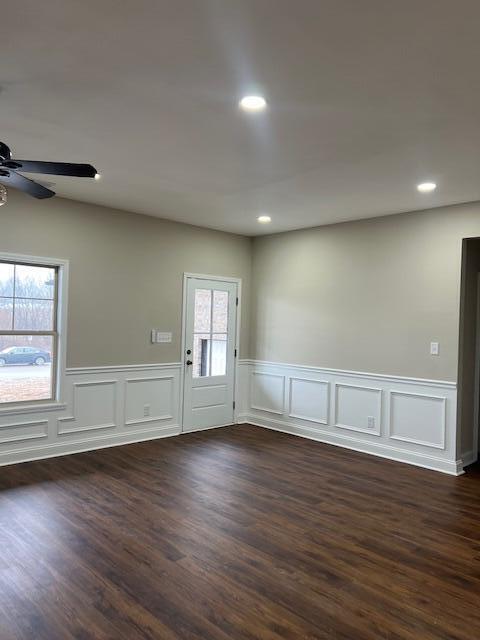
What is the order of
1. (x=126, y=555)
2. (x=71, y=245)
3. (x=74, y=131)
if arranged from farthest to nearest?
(x=71, y=245), (x=74, y=131), (x=126, y=555)

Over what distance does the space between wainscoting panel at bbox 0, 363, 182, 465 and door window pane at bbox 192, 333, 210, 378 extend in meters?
0.30

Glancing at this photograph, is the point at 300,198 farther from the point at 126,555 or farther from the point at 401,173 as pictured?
the point at 126,555

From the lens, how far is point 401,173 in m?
3.77

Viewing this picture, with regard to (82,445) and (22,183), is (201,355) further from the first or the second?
(22,183)

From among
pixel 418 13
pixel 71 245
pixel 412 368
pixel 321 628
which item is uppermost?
pixel 418 13

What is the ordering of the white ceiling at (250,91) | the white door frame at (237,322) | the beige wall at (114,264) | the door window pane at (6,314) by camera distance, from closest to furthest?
1. the white ceiling at (250,91)
2. the door window pane at (6,314)
3. the beige wall at (114,264)
4. the white door frame at (237,322)

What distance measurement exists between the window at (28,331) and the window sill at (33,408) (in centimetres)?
7

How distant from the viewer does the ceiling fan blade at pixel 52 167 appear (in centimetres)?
257

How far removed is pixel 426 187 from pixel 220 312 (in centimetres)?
317

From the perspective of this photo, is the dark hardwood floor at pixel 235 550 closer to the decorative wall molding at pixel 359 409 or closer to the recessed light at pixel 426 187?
the decorative wall molding at pixel 359 409

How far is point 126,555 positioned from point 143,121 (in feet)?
8.70

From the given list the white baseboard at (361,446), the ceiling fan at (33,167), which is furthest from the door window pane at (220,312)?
the ceiling fan at (33,167)

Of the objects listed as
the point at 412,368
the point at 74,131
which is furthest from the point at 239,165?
the point at 412,368

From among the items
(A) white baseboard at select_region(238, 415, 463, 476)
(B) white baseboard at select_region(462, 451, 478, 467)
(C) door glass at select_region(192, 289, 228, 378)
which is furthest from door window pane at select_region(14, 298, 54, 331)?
(B) white baseboard at select_region(462, 451, 478, 467)
